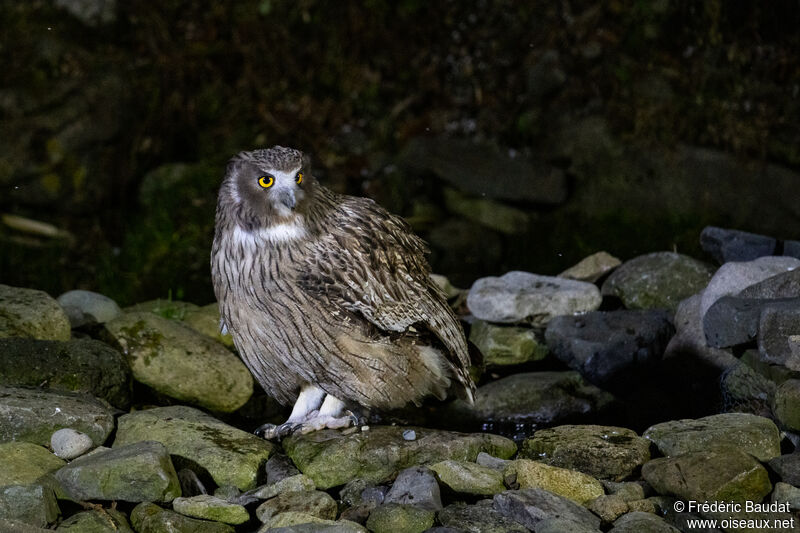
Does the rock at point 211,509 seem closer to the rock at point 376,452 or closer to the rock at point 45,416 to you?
the rock at point 376,452

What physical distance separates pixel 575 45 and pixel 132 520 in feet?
20.8

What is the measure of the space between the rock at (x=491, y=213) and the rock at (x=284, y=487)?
4406 mm

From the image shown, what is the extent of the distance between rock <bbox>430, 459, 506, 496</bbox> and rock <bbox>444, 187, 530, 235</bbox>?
14.1 feet

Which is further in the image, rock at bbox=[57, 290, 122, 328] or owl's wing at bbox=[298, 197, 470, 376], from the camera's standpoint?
rock at bbox=[57, 290, 122, 328]

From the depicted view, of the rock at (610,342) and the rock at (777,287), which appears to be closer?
the rock at (777,287)

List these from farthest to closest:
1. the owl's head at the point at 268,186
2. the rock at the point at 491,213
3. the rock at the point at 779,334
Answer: the rock at the point at 491,213, the rock at the point at 779,334, the owl's head at the point at 268,186

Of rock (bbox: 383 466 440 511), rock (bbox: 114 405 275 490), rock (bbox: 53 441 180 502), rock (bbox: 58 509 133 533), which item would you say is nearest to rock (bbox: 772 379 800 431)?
rock (bbox: 383 466 440 511)

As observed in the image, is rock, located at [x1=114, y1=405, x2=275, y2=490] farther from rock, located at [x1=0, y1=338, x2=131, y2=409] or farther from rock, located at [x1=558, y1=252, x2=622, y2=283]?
rock, located at [x1=558, y1=252, x2=622, y2=283]

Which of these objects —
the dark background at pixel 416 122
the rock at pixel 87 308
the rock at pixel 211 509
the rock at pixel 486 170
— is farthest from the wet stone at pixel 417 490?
the rock at pixel 486 170

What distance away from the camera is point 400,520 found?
119 inches

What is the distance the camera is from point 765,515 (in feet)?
10.1

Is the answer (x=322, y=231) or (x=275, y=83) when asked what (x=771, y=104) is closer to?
(x=275, y=83)

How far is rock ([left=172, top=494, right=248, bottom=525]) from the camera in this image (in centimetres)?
309

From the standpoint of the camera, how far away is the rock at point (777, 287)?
435cm
